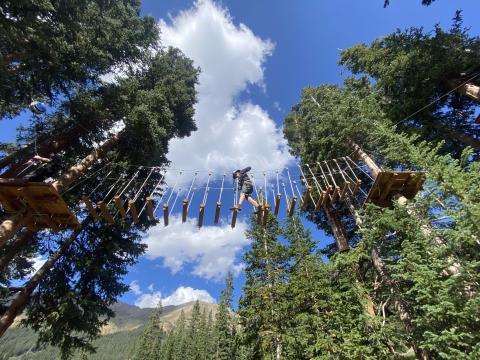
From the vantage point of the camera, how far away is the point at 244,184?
9586 mm

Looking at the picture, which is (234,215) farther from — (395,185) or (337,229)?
(337,229)

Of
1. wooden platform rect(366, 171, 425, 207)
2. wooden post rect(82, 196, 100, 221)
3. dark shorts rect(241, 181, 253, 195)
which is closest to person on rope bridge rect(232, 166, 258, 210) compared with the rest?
dark shorts rect(241, 181, 253, 195)

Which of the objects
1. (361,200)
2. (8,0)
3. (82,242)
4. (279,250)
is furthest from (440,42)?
(82,242)

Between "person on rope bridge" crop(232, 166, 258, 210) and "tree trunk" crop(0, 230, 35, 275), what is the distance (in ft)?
26.3

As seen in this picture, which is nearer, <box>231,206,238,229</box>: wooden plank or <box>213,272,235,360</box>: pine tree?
<box>231,206,238,229</box>: wooden plank

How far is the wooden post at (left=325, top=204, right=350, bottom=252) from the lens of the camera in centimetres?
1337

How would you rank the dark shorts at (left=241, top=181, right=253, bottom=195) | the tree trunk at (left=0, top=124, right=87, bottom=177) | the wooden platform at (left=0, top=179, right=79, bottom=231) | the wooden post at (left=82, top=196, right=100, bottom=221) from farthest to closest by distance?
1. the tree trunk at (left=0, top=124, right=87, bottom=177)
2. the dark shorts at (left=241, top=181, right=253, bottom=195)
3. the wooden post at (left=82, top=196, right=100, bottom=221)
4. the wooden platform at (left=0, top=179, right=79, bottom=231)

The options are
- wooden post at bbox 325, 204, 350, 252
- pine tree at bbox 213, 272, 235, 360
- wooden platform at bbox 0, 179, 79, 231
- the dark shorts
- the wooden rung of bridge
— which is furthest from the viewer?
pine tree at bbox 213, 272, 235, 360

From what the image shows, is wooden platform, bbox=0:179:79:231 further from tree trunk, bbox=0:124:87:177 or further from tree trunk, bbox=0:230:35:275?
tree trunk, bbox=0:230:35:275

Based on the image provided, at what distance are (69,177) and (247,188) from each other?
596cm

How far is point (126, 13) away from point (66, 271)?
12.6 meters

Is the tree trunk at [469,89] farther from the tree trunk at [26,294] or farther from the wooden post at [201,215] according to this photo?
the tree trunk at [26,294]

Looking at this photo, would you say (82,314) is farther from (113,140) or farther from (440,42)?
(440,42)

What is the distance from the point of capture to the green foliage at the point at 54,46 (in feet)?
26.2
